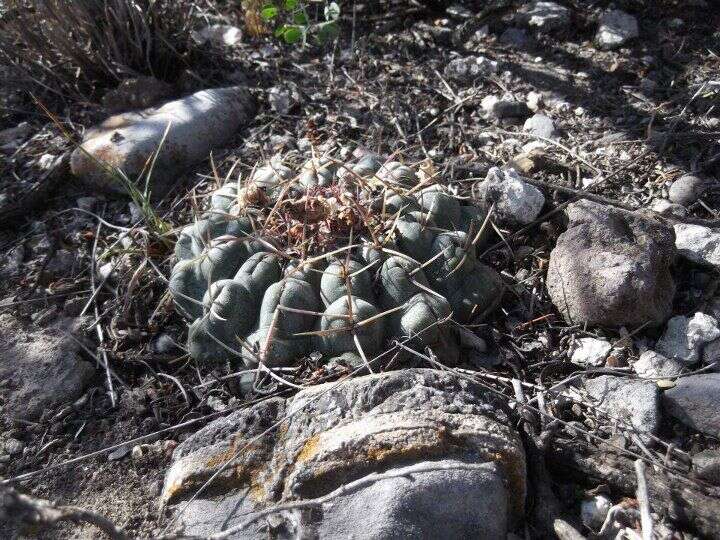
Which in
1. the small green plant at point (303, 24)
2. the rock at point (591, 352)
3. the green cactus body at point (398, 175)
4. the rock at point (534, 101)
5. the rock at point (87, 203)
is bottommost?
the rock at point (591, 352)

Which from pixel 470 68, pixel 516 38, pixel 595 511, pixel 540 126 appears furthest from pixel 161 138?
pixel 595 511

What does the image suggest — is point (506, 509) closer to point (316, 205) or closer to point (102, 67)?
point (316, 205)

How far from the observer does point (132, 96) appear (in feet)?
11.3

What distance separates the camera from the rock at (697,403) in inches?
72.3

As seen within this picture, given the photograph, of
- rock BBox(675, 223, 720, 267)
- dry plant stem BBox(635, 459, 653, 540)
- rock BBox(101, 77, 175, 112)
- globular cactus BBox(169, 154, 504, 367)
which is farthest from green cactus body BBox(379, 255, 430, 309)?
rock BBox(101, 77, 175, 112)

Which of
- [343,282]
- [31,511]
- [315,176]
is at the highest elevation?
[31,511]

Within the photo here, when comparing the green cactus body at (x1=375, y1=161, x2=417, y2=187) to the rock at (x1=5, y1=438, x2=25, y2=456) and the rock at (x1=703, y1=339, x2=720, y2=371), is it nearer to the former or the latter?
the rock at (x1=703, y1=339, x2=720, y2=371)

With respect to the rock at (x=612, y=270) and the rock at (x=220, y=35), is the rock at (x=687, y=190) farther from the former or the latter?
the rock at (x=220, y=35)

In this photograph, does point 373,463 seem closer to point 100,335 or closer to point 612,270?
point 612,270

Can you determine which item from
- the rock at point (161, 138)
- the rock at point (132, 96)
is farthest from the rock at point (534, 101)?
the rock at point (132, 96)

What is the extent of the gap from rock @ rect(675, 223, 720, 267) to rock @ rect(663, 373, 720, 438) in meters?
0.50

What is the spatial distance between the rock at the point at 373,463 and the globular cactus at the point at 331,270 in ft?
0.84

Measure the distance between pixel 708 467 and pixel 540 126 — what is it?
5.84ft

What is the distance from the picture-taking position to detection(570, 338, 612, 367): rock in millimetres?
2141
